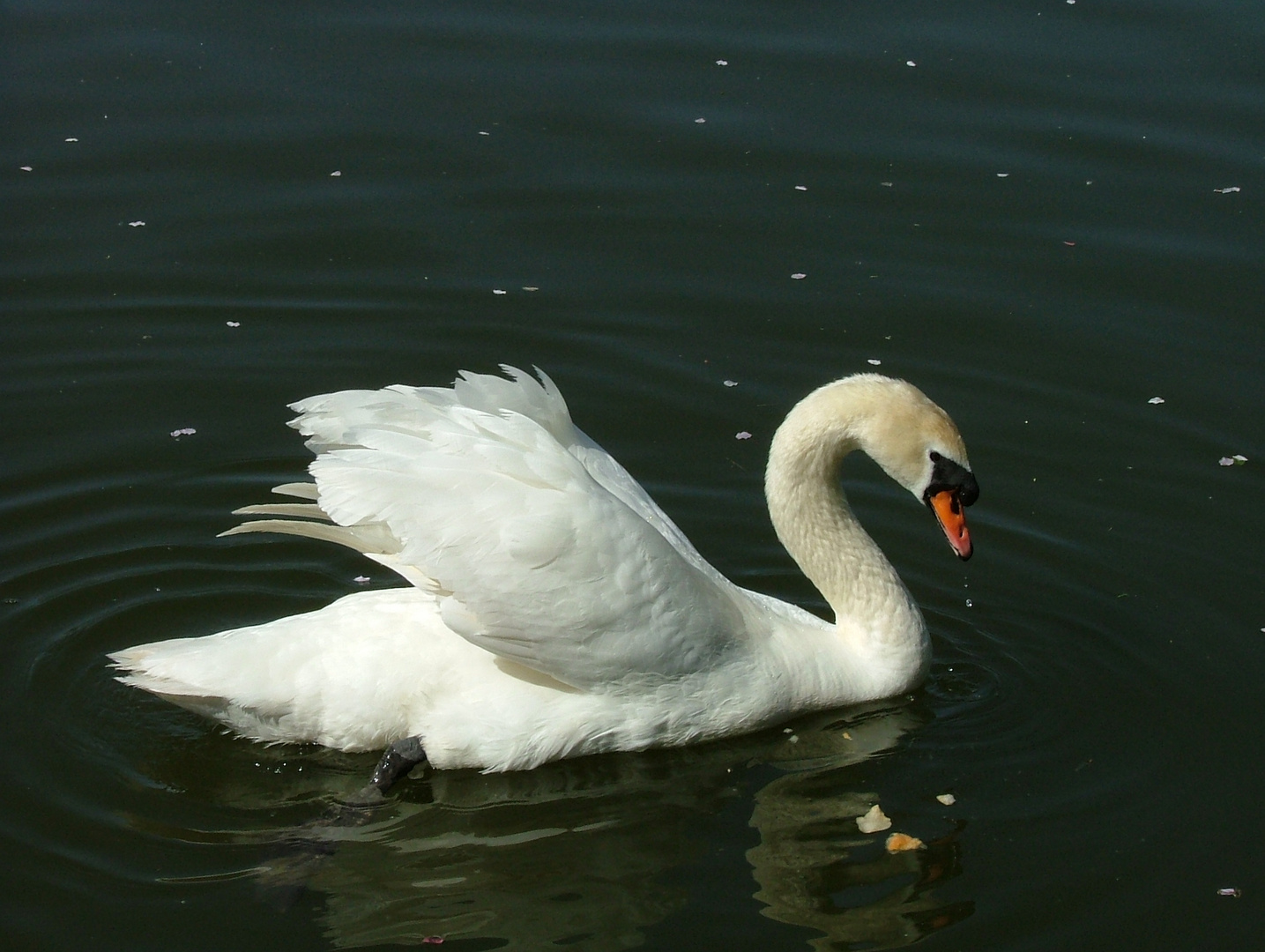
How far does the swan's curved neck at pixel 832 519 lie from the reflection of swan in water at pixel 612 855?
22.1 inches

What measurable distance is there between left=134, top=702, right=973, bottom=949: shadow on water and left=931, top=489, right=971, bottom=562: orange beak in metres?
0.95

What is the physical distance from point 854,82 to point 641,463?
524cm

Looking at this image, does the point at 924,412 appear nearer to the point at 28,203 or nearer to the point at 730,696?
the point at 730,696

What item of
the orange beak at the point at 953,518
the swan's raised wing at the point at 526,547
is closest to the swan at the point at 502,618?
the swan's raised wing at the point at 526,547

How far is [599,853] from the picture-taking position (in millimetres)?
6480

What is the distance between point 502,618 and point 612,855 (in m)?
1.01

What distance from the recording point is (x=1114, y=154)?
12.4 meters

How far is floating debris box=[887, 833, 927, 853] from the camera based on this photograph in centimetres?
649

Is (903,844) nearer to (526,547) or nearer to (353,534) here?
(526,547)

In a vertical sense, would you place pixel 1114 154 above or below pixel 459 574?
above

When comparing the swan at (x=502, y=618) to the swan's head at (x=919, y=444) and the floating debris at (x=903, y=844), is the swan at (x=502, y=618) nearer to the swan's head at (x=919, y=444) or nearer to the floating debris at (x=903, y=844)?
the swan's head at (x=919, y=444)

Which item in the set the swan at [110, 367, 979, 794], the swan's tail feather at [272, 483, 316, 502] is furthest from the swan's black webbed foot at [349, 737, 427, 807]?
the swan's tail feather at [272, 483, 316, 502]

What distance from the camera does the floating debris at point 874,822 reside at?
6.62m

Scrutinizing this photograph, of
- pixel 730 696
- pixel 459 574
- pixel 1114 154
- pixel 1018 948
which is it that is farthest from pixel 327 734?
pixel 1114 154
